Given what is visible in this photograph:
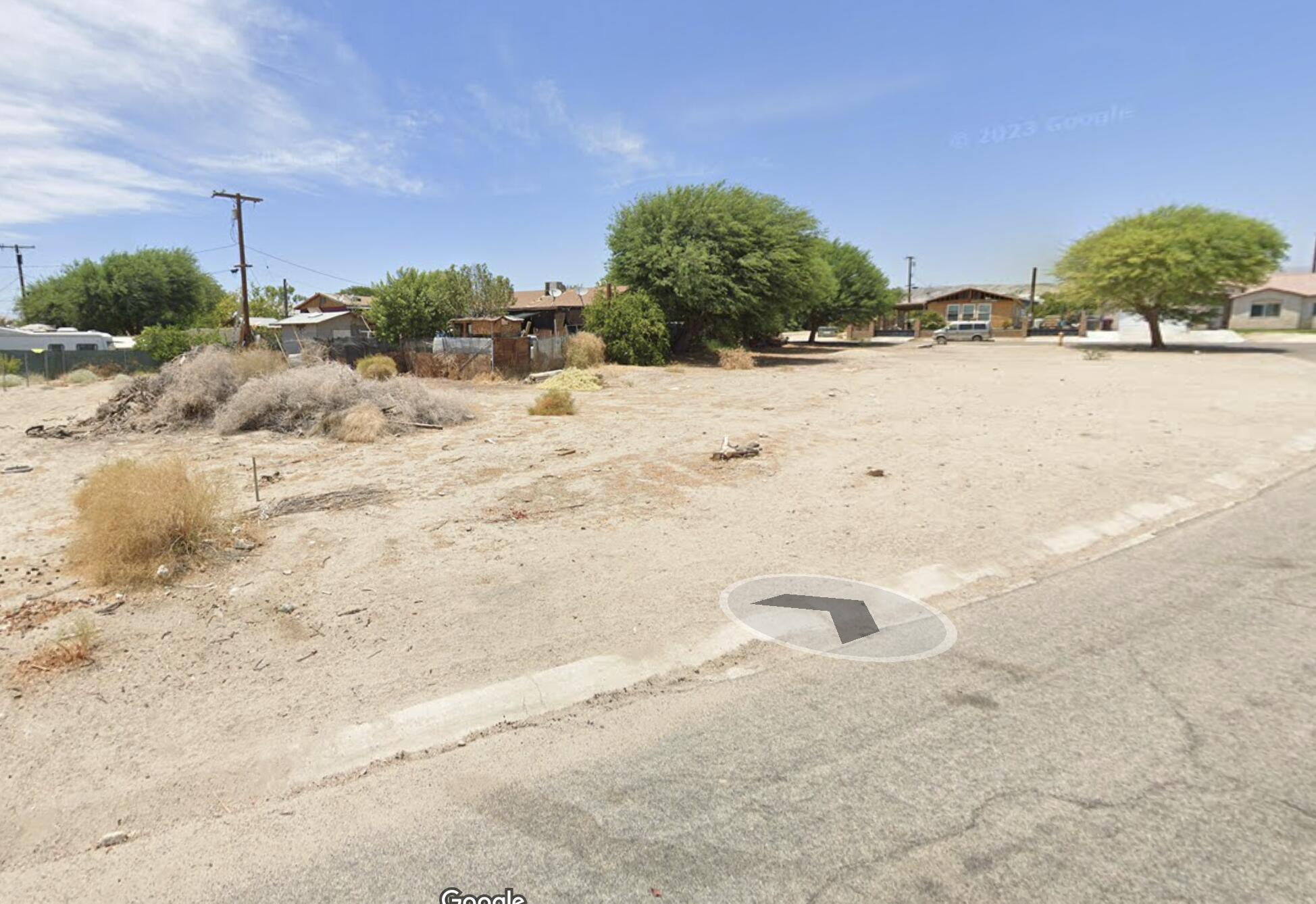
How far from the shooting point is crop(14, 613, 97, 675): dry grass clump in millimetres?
4039

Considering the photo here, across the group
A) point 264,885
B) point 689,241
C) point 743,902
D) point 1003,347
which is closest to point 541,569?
point 264,885

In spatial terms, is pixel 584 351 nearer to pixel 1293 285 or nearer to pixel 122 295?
pixel 122 295

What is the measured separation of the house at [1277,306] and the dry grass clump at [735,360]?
53.7 m

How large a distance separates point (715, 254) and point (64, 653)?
29960 millimetres

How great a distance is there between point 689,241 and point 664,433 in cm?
2116

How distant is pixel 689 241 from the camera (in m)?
31.6

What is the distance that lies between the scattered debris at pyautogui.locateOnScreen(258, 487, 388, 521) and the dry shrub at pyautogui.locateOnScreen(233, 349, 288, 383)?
8.94 m

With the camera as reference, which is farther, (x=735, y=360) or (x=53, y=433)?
(x=735, y=360)

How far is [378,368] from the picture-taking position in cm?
2262

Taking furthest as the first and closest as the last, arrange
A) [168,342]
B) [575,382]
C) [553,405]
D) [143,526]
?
1. [168,342]
2. [575,382]
3. [553,405]
4. [143,526]

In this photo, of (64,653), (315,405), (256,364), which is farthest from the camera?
(256,364)

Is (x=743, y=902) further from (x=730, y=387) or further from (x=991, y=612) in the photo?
(x=730, y=387)

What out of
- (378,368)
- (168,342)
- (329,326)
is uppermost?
(329,326)

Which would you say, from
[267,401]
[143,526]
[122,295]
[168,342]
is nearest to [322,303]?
[122,295]
